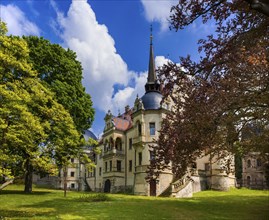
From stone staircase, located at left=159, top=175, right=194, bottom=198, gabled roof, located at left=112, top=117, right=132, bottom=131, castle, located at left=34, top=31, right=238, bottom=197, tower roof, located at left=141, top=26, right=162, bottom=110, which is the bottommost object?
stone staircase, located at left=159, top=175, right=194, bottom=198

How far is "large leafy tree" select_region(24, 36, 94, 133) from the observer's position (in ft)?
98.6

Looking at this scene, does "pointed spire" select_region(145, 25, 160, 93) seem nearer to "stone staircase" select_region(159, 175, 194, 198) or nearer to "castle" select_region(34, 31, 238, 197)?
"castle" select_region(34, 31, 238, 197)

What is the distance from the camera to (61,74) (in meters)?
31.2

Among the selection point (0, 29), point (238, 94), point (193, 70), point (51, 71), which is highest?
point (51, 71)

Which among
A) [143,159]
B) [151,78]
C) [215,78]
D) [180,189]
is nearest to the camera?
[215,78]

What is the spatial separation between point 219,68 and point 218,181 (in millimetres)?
34774

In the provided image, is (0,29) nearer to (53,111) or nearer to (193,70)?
(53,111)

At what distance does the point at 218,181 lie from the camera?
41.2 meters

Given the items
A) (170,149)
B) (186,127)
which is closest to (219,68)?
(186,127)

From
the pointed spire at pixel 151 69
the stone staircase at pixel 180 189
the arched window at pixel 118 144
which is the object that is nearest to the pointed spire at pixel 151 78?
the pointed spire at pixel 151 69

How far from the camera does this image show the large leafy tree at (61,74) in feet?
98.6

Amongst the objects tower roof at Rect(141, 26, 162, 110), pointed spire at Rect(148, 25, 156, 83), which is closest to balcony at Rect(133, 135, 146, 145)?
tower roof at Rect(141, 26, 162, 110)

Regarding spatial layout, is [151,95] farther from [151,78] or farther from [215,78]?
[215,78]

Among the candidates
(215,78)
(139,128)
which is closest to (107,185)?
(139,128)
